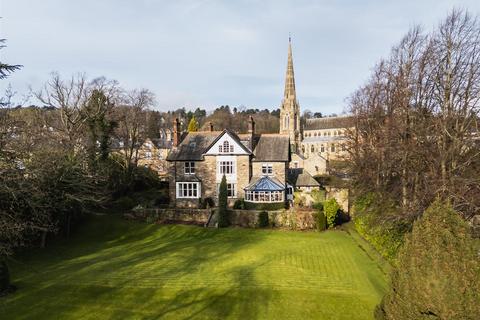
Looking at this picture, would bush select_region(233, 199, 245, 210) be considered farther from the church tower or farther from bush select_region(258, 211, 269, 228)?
the church tower

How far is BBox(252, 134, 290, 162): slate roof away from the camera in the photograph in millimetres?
35875

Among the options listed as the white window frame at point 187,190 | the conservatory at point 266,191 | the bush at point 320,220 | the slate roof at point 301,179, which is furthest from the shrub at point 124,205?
the slate roof at point 301,179

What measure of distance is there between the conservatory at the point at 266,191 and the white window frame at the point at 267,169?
53.0 inches

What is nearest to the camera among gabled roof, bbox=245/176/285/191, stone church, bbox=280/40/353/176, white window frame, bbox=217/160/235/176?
gabled roof, bbox=245/176/285/191

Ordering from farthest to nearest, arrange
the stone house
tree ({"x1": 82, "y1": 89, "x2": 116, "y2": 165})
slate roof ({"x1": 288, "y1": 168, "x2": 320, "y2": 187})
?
slate roof ({"x1": 288, "y1": 168, "x2": 320, "y2": 187}) < the stone house < tree ({"x1": 82, "y1": 89, "x2": 116, "y2": 165})

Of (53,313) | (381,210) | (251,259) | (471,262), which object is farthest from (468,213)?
(53,313)

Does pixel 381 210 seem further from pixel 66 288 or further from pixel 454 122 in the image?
pixel 66 288

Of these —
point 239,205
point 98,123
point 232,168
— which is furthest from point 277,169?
point 98,123

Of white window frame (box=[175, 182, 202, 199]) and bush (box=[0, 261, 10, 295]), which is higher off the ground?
white window frame (box=[175, 182, 202, 199])

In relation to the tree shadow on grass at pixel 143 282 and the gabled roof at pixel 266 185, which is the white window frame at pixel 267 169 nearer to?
the gabled roof at pixel 266 185

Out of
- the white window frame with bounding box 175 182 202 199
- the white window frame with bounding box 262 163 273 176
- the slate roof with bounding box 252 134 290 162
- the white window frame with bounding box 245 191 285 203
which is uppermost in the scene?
the slate roof with bounding box 252 134 290 162

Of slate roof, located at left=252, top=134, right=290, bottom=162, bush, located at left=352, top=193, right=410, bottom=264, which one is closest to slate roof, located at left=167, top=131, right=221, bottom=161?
slate roof, located at left=252, top=134, right=290, bottom=162

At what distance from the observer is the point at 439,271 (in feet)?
26.5

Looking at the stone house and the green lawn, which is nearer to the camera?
the green lawn
